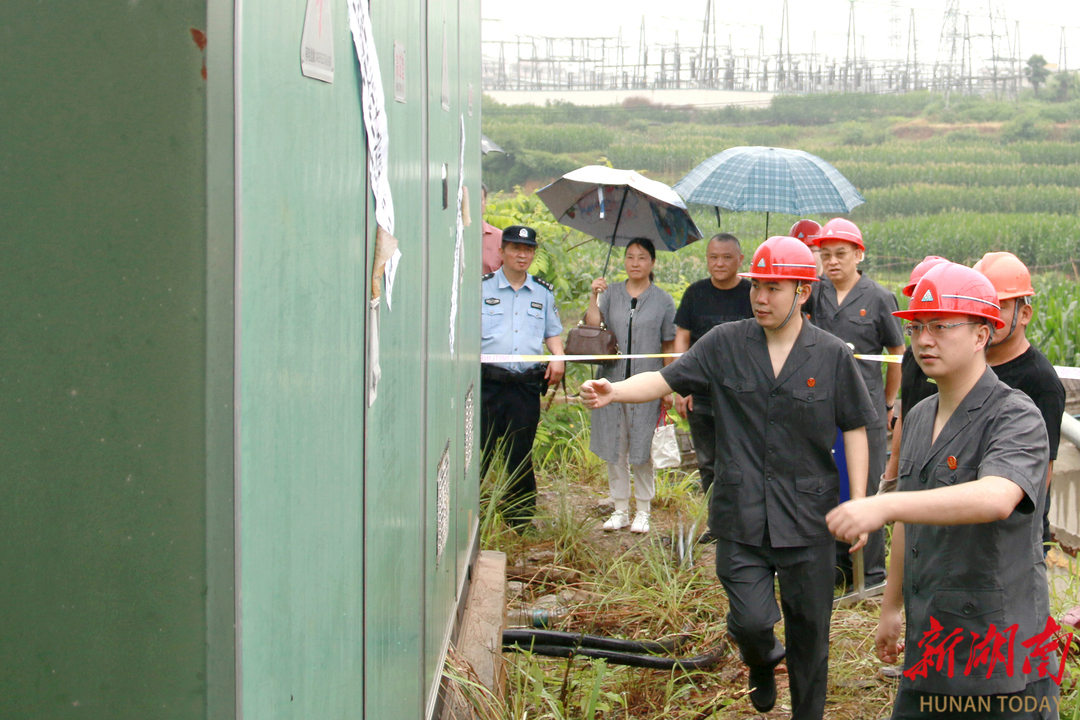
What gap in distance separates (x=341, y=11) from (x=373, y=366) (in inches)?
24.1

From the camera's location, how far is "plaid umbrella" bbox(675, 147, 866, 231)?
21.0ft

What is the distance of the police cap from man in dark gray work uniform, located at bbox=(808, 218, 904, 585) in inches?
67.5

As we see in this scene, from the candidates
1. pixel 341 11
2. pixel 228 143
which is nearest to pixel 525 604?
pixel 341 11

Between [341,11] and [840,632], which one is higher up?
[341,11]

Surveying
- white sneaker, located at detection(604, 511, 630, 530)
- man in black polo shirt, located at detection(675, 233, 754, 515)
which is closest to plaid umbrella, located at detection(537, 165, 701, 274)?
man in black polo shirt, located at detection(675, 233, 754, 515)

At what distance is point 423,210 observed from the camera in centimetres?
261

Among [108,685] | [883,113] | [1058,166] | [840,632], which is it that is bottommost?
[840,632]

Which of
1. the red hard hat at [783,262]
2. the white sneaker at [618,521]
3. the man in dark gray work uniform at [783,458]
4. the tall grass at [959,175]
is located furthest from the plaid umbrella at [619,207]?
the tall grass at [959,175]

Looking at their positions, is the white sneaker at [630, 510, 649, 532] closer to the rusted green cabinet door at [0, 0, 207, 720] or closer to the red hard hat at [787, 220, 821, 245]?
the red hard hat at [787, 220, 821, 245]

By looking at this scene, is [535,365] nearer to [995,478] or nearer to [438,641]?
[438,641]

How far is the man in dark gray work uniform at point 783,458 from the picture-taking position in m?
3.69

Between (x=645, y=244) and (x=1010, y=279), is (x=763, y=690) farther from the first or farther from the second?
(x=645, y=244)

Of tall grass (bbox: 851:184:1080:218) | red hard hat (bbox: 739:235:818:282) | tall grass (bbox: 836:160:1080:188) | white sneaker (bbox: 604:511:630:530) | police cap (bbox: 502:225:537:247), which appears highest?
tall grass (bbox: 836:160:1080:188)

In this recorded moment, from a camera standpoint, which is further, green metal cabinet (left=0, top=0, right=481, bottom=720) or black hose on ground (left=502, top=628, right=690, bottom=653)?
black hose on ground (left=502, top=628, right=690, bottom=653)
